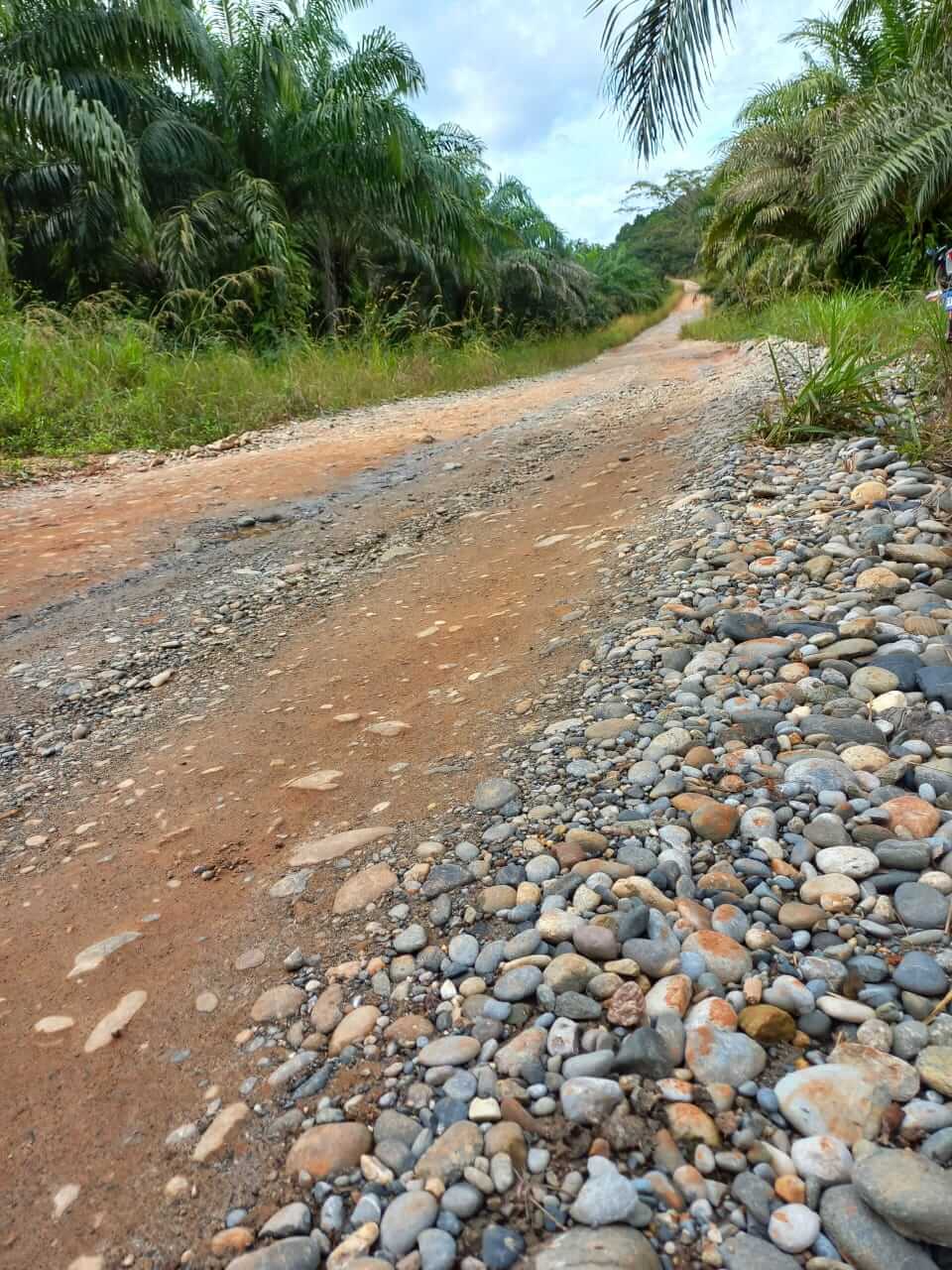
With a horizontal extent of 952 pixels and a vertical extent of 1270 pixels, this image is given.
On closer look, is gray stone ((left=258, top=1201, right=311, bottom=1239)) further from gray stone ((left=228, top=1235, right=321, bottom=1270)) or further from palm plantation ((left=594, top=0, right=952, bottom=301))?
palm plantation ((left=594, top=0, right=952, bottom=301))

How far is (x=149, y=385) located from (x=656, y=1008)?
23.1 feet

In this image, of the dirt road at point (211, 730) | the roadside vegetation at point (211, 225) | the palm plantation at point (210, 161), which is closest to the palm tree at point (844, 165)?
the roadside vegetation at point (211, 225)

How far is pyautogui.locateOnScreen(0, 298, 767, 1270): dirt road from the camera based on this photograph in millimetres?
1030

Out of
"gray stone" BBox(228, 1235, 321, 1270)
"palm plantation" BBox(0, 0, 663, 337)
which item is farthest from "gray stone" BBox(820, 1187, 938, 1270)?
"palm plantation" BBox(0, 0, 663, 337)

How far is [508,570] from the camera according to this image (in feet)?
9.78

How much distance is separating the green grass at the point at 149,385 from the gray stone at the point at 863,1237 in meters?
6.21

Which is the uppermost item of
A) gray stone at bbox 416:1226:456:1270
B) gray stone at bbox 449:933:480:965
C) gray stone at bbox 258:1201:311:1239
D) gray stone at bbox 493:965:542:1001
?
gray stone at bbox 493:965:542:1001

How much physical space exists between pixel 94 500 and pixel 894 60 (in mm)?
13369

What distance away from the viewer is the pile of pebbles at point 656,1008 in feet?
2.65

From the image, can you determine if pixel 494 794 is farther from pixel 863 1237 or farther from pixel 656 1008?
pixel 863 1237

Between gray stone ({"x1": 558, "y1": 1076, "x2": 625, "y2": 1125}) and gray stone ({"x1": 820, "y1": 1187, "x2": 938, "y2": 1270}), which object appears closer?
gray stone ({"x1": 820, "y1": 1187, "x2": 938, "y2": 1270})

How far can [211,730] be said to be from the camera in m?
2.11

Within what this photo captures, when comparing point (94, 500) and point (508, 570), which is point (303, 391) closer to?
point (94, 500)

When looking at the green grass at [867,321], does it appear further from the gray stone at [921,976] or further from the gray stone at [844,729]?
the gray stone at [921,976]
